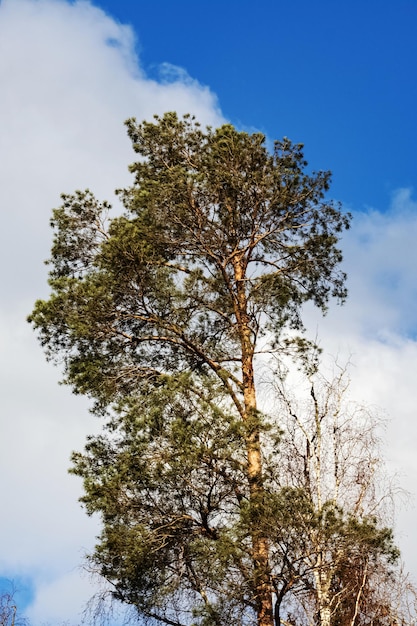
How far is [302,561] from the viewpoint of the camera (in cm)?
844

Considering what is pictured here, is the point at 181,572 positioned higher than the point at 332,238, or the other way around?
the point at 332,238

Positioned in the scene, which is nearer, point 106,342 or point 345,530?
point 345,530

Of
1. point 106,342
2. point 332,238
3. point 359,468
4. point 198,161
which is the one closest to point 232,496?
point 359,468

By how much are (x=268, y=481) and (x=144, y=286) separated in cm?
367

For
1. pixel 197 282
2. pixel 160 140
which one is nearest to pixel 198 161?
pixel 160 140

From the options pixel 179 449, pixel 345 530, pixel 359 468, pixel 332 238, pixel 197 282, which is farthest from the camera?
pixel 332 238

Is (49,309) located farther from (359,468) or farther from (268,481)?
(359,468)

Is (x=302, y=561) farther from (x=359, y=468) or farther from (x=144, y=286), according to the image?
(x=144, y=286)

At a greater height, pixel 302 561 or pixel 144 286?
pixel 144 286

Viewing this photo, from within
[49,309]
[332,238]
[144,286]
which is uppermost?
[332,238]

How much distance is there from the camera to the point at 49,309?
11.0m

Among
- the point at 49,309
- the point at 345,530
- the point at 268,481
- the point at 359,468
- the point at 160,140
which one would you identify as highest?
the point at 160,140

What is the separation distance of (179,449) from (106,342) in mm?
2895

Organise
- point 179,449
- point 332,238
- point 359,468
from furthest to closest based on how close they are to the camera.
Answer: point 332,238 < point 359,468 < point 179,449
